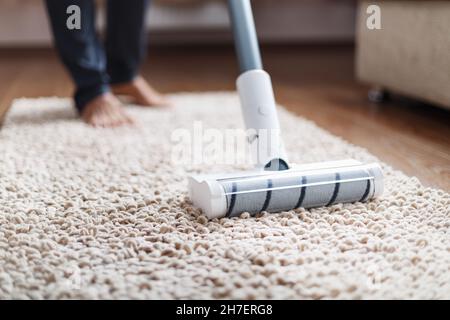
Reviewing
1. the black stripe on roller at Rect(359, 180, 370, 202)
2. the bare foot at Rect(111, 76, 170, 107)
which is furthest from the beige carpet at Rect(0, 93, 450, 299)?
the bare foot at Rect(111, 76, 170, 107)

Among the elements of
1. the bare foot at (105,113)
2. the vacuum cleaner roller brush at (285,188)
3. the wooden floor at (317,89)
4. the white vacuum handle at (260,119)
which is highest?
the white vacuum handle at (260,119)

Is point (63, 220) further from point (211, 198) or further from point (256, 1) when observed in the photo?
point (256, 1)

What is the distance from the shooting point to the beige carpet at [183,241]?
25.3 inches

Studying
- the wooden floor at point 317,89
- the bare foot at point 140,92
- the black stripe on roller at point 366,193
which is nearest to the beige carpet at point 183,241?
the black stripe on roller at point 366,193

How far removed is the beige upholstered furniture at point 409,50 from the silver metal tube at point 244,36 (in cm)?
66

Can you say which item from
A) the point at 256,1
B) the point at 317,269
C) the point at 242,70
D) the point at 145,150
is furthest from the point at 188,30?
the point at 317,269

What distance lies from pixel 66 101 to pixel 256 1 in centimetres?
178

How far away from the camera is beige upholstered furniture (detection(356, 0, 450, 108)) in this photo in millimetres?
1468

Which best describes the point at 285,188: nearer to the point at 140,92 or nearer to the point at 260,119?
the point at 260,119

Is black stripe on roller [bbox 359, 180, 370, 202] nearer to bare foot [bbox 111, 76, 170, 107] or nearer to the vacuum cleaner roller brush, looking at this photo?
the vacuum cleaner roller brush

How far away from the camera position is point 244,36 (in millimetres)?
981

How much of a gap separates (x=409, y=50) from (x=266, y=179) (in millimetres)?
951

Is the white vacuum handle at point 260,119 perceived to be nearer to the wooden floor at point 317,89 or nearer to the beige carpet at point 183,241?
the beige carpet at point 183,241

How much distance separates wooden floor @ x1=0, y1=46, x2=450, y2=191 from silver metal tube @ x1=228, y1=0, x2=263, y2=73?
1.17 ft
